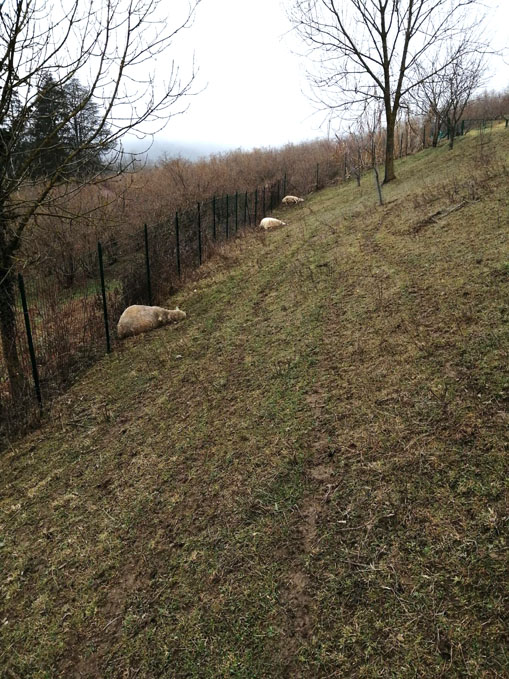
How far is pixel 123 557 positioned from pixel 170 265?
858cm

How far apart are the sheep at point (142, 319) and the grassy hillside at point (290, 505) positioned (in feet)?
6.05

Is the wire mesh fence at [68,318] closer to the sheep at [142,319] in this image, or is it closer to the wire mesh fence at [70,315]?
the wire mesh fence at [70,315]

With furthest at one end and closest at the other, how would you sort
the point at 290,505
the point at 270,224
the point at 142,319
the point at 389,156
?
the point at 389,156 → the point at 270,224 → the point at 142,319 → the point at 290,505

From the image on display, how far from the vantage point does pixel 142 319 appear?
7.68 m

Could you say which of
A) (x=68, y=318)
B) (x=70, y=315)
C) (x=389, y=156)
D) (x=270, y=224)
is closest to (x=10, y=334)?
(x=68, y=318)

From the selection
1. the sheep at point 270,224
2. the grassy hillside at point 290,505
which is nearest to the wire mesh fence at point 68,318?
the grassy hillside at point 290,505

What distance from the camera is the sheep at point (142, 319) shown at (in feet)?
25.0

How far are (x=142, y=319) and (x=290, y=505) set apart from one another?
5.47 m

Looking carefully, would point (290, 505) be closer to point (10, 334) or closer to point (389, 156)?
point (10, 334)

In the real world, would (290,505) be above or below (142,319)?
below

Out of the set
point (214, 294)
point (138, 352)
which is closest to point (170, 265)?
point (214, 294)

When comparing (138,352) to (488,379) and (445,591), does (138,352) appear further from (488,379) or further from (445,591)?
(445,591)

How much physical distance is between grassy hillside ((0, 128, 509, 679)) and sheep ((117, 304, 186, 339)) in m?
1.84

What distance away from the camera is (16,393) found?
5680 mm
